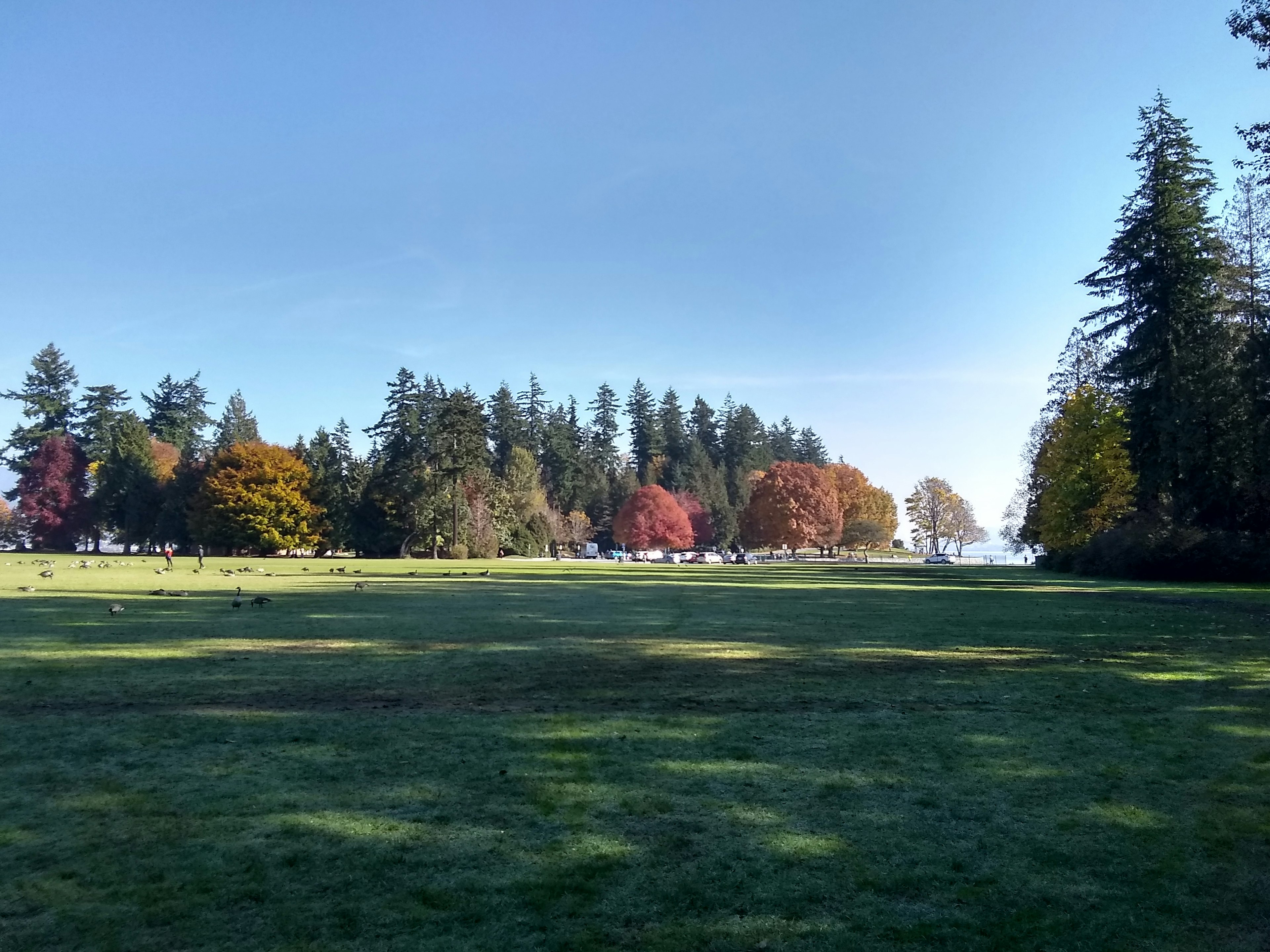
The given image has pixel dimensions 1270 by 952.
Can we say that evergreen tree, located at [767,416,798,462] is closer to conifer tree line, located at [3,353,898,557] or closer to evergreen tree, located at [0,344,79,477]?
conifer tree line, located at [3,353,898,557]

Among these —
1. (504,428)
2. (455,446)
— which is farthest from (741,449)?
(455,446)

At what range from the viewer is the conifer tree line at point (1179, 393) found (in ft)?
118

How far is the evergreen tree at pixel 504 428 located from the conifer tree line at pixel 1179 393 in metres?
84.1

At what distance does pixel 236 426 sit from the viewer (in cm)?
13875

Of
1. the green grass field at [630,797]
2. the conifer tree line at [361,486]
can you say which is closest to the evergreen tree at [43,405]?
the conifer tree line at [361,486]

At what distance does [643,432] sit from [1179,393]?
319 feet

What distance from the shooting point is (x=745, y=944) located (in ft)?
13.1

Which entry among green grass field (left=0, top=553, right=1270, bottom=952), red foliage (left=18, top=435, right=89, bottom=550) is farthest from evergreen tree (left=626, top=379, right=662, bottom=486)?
green grass field (left=0, top=553, right=1270, bottom=952)

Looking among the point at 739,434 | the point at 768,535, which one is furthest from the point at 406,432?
the point at 739,434

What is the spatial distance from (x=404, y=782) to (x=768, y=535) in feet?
320

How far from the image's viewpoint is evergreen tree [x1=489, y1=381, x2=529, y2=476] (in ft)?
392

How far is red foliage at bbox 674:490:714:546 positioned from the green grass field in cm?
9997

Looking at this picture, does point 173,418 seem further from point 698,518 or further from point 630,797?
point 630,797

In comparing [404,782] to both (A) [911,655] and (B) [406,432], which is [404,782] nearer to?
(A) [911,655]
